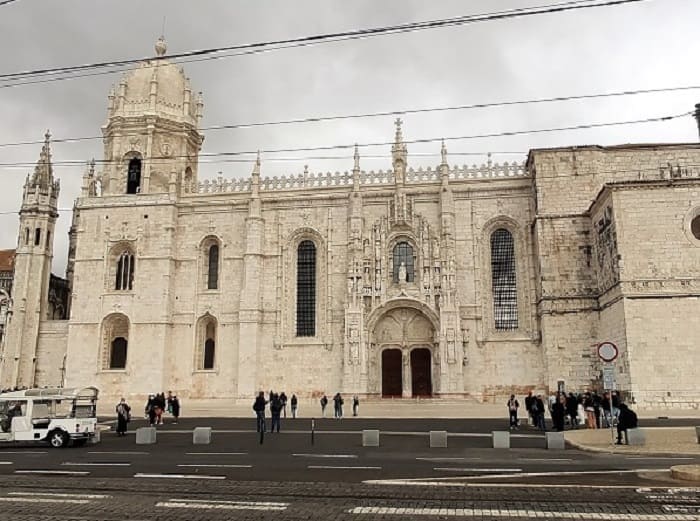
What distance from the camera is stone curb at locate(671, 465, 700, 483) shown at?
10195 mm

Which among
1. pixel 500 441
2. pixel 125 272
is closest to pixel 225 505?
pixel 500 441

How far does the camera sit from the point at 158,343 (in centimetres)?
3719

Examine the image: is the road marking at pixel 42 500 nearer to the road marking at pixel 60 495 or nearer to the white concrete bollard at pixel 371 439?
the road marking at pixel 60 495

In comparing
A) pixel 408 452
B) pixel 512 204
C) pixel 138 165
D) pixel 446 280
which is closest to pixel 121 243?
pixel 138 165

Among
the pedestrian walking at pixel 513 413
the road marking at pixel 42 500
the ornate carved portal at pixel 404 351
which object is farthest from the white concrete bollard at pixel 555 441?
the ornate carved portal at pixel 404 351

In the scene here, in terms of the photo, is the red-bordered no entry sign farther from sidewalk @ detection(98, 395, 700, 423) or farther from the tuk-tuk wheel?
the tuk-tuk wheel

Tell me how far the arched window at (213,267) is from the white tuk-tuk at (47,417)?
19848mm

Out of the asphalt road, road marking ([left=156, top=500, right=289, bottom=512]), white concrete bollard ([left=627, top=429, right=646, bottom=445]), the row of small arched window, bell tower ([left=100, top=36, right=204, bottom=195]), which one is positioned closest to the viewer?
the asphalt road

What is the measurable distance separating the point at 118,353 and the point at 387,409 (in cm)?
1853

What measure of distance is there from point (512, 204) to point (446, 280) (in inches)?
245

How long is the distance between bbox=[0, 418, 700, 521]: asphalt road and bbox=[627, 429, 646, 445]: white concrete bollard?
1657 millimetres

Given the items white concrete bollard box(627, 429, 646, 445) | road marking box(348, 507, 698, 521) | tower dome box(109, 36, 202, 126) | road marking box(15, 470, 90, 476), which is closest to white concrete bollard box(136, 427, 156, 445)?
road marking box(15, 470, 90, 476)

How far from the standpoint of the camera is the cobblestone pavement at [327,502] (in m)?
7.73

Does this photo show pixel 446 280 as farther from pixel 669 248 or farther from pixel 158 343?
pixel 158 343
